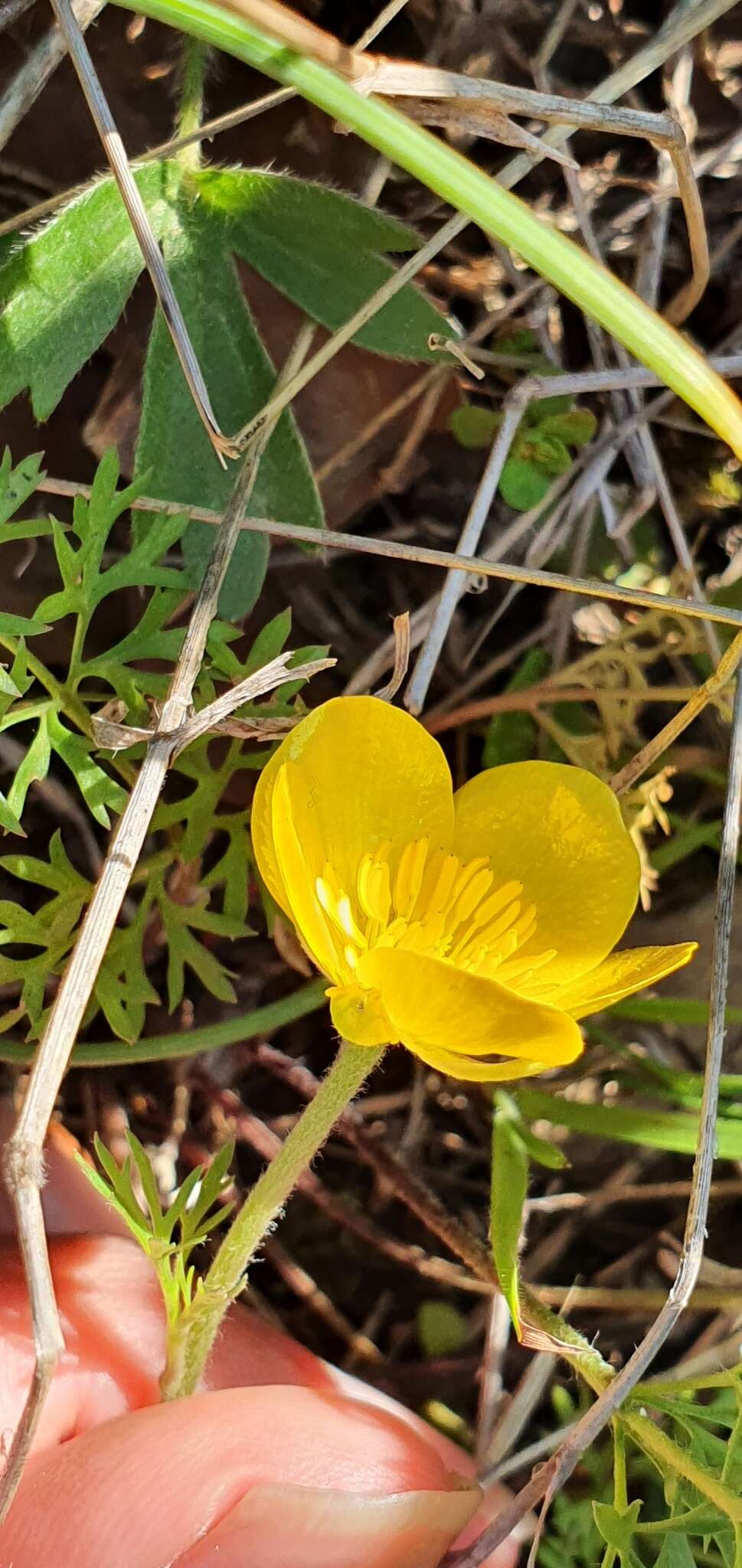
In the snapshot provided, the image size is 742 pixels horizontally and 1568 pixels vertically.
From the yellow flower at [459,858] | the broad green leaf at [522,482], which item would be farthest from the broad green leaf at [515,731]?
the yellow flower at [459,858]

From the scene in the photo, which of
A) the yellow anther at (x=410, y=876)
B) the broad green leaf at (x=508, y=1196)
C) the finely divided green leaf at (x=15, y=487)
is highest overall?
the finely divided green leaf at (x=15, y=487)

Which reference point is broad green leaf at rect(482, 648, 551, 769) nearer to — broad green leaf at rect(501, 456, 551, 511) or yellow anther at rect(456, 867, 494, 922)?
broad green leaf at rect(501, 456, 551, 511)

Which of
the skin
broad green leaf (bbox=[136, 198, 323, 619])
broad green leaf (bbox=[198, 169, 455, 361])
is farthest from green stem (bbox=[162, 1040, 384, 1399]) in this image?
broad green leaf (bbox=[198, 169, 455, 361])

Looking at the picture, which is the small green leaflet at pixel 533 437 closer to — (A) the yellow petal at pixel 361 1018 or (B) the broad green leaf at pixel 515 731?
(B) the broad green leaf at pixel 515 731

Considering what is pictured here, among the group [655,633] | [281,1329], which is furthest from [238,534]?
[281,1329]

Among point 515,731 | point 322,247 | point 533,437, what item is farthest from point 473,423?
point 515,731

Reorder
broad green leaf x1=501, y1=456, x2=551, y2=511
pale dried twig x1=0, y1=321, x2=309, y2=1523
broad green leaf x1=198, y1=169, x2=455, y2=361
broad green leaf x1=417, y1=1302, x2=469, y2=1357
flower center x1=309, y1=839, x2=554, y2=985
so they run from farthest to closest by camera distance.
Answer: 1. broad green leaf x1=417, y1=1302, x2=469, y2=1357
2. broad green leaf x1=501, y1=456, x2=551, y2=511
3. broad green leaf x1=198, y1=169, x2=455, y2=361
4. flower center x1=309, y1=839, x2=554, y2=985
5. pale dried twig x1=0, y1=321, x2=309, y2=1523
